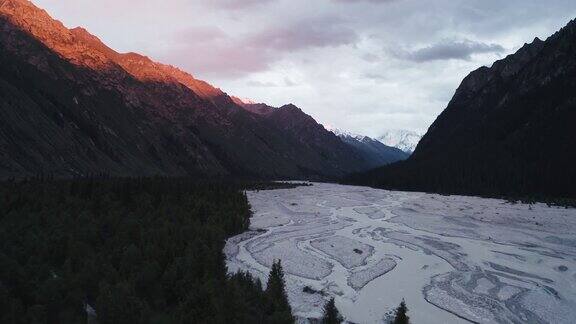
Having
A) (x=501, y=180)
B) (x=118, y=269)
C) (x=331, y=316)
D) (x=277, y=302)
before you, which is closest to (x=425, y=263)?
(x=331, y=316)

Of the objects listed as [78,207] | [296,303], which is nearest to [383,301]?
[296,303]

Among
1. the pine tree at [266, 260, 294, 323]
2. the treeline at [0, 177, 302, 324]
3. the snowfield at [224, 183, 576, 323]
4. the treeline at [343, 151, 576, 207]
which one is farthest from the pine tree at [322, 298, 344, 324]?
the treeline at [343, 151, 576, 207]

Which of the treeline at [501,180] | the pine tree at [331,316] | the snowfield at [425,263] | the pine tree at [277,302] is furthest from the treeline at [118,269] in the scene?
the treeline at [501,180]

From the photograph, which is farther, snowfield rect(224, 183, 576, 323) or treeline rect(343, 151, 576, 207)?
treeline rect(343, 151, 576, 207)

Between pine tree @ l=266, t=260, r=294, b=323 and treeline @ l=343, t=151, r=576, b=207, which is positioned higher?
treeline @ l=343, t=151, r=576, b=207

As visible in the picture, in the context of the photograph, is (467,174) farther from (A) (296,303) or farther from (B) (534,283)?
(A) (296,303)

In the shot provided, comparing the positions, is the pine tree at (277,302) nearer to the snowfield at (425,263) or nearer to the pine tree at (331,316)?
the snowfield at (425,263)

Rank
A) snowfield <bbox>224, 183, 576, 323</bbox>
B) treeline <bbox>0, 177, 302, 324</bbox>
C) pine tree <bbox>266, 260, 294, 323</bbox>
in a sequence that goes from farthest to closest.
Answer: snowfield <bbox>224, 183, 576, 323</bbox>
treeline <bbox>0, 177, 302, 324</bbox>
pine tree <bbox>266, 260, 294, 323</bbox>

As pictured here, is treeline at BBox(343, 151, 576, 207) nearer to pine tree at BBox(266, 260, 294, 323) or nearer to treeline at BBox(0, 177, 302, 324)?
treeline at BBox(0, 177, 302, 324)
